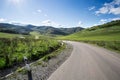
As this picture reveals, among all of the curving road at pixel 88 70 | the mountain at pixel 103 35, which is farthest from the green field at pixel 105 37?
the curving road at pixel 88 70

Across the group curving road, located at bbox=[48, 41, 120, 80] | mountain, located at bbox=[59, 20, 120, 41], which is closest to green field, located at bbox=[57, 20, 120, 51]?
mountain, located at bbox=[59, 20, 120, 41]

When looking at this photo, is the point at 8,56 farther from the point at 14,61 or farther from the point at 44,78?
the point at 44,78

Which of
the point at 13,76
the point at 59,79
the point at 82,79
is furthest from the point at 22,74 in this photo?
the point at 82,79

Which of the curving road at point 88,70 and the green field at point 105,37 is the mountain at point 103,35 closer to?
the green field at point 105,37

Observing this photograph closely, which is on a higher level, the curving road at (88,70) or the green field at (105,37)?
the curving road at (88,70)

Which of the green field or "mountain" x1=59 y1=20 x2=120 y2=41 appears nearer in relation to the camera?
the green field

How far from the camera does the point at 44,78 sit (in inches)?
308

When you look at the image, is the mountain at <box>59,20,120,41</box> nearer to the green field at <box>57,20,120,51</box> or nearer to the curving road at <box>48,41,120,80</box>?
the green field at <box>57,20,120,51</box>

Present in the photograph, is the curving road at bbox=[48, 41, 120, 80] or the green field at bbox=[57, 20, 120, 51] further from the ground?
the curving road at bbox=[48, 41, 120, 80]

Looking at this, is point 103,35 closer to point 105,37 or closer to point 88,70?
point 105,37

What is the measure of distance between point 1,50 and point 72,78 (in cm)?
895

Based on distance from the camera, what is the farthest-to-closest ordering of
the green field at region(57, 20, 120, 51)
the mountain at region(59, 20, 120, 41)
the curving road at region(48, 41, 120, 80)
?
the mountain at region(59, 20, 120, 41) < the green field at region(57, 20, 120, 51) < the curving road at region(48, 41, 120, 80)

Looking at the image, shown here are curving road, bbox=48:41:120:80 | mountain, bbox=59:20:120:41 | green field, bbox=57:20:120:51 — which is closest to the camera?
curving road, bbox=48:41:120:80

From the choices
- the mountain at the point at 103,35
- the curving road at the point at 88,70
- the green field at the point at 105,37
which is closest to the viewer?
the curving road at the point at 88,70
